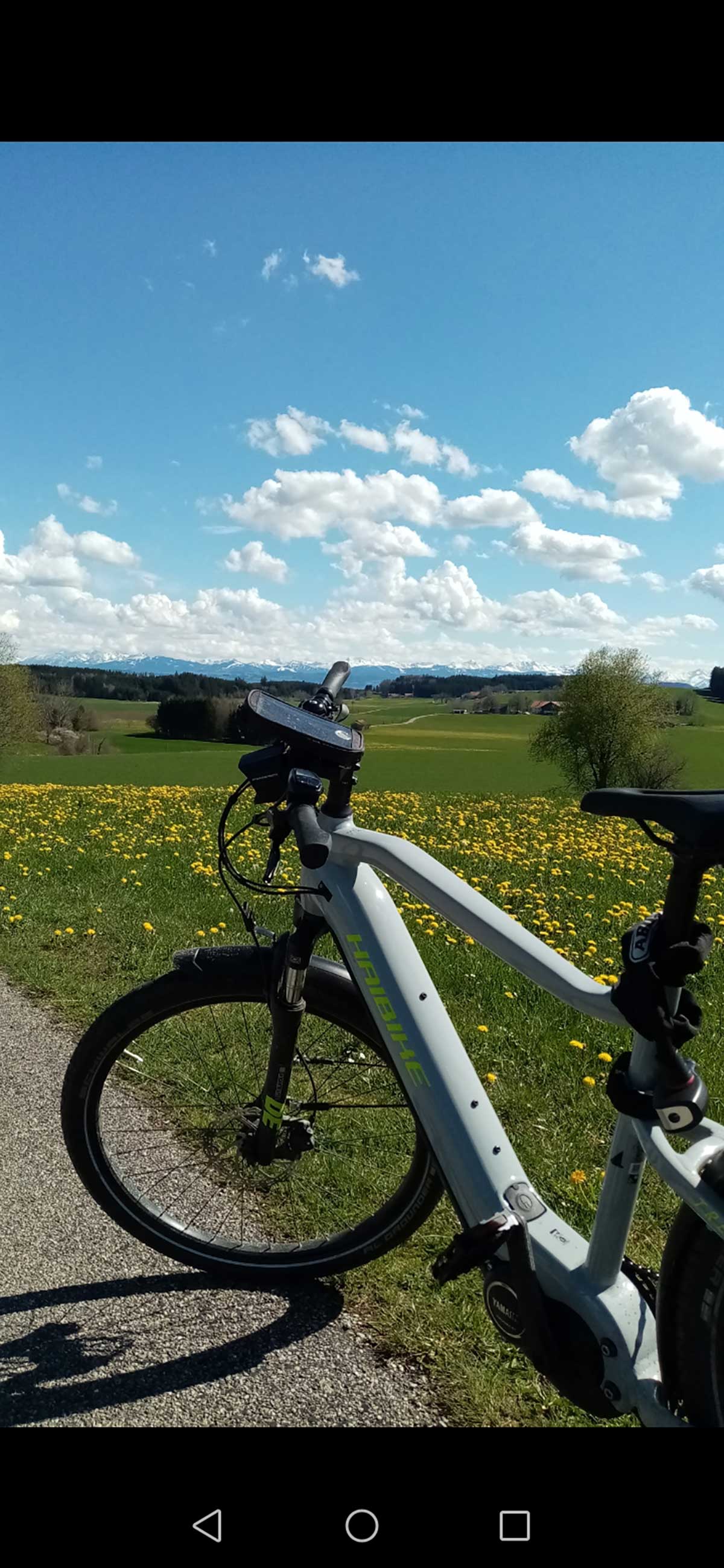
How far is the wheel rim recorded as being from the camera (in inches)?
102

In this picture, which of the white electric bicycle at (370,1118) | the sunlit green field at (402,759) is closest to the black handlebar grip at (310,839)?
the white electric bicycle at (370,1118)

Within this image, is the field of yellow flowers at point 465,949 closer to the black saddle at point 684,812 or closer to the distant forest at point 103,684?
the black saddle at point 684,812

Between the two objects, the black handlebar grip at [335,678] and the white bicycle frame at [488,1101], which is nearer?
the white bicycle frame at [488,1101]

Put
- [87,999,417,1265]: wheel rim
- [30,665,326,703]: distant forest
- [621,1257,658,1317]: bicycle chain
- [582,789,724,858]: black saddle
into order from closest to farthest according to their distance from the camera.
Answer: [582,789,724,858]: black saddle
[621,1257,658,1317]: bicycle chain
[87,999,417,1265]: wheel rim
[30,665,326,703]: distant forest

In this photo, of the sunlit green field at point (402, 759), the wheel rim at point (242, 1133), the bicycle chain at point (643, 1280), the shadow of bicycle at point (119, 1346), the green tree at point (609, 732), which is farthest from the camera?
the green tree at point (609, 732)

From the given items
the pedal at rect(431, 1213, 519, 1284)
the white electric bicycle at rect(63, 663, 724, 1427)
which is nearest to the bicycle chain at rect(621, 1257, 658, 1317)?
the white electric bicycle at rect(63, 663, 724, 1427)

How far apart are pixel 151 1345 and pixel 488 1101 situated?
3.92ft

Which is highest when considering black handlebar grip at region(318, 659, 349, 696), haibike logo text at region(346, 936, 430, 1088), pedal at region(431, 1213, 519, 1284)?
black handlebar grip at region(318, 659, 349, 696)

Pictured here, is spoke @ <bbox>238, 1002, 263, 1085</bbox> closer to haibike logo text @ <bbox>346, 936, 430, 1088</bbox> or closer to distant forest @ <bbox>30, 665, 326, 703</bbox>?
haibike logo text @ <bbox>346, 936, 430, 1088</bbox>

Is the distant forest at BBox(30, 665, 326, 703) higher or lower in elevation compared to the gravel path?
higher

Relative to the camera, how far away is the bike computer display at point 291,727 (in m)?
2.12
